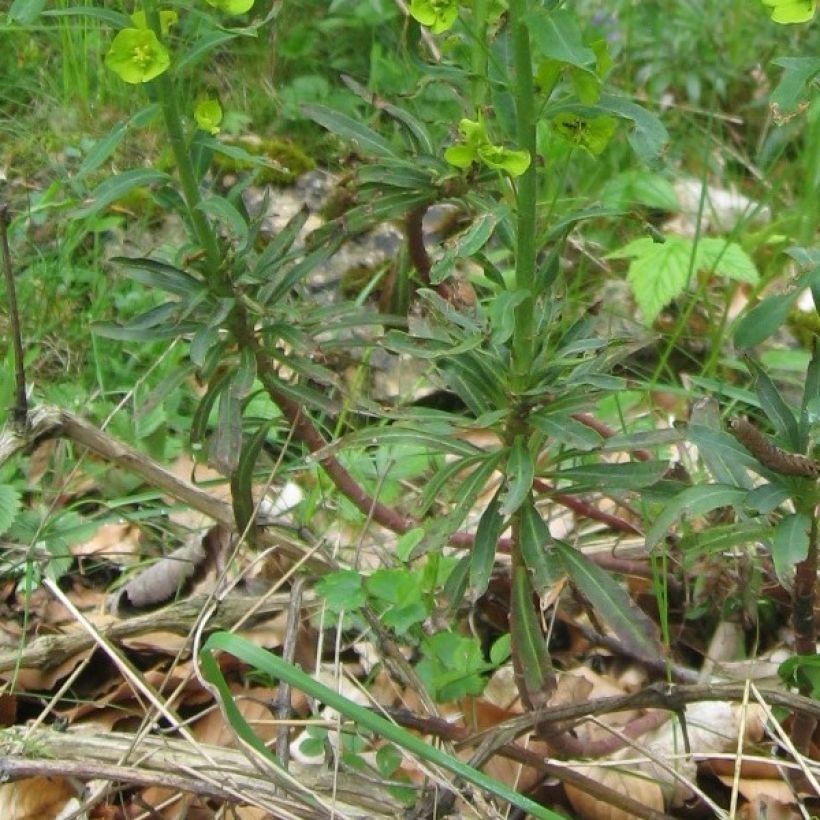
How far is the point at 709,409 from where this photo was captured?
1492 mm

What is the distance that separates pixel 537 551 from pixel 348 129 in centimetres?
62

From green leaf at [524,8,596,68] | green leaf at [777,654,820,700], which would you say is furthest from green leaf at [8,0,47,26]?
green leaf at [777,654,820,700]

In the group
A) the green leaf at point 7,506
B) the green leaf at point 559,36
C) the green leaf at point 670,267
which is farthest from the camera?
the green leaf at point 670,267

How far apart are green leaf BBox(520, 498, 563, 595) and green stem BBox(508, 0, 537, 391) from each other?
17 centimetres

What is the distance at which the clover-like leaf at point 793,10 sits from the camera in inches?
45.1

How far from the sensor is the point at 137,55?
1340 millimetres

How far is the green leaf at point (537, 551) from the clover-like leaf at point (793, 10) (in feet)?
2.09

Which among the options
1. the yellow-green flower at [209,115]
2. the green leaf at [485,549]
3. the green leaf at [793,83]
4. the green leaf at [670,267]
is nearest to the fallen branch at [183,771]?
the green leaf at [485,549]

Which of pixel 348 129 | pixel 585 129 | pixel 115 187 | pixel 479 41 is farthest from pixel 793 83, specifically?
pixel 115 187

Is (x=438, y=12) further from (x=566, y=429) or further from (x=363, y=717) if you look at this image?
(x=363, y=717)

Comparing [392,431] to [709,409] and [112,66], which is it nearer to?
[709,409]

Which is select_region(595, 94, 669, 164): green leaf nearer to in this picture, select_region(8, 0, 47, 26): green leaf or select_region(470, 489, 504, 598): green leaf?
select_region(470, 489, 504, 598): green leaf

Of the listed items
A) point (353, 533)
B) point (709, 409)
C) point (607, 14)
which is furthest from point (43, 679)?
point (607, 14)

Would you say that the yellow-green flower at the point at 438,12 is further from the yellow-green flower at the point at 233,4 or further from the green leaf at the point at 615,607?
the green leaf at the point at 615,607
